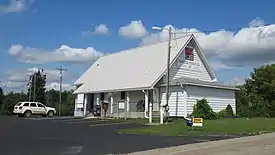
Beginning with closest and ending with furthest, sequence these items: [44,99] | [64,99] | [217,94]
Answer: [217,94]
[44,99]
[64,99]

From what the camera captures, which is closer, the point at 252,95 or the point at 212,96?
the point at 212,96

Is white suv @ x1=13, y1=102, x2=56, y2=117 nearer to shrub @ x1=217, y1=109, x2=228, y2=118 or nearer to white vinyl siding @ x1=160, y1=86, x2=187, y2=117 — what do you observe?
white vinyl siding @ x1=160, y1=86, x2=187, y2=117

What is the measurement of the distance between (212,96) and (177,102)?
365 cm

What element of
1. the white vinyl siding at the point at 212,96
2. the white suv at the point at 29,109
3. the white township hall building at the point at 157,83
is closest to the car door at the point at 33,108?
the white suv at the point at 29,109

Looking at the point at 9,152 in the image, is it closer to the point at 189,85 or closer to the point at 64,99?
the point at 189,85

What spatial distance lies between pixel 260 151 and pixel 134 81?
77.6ft

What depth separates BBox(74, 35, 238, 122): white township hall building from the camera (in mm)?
33656

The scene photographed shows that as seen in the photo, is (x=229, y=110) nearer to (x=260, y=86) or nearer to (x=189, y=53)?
(x=189, y=53)

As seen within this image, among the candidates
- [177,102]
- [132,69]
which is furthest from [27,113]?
[177,102]

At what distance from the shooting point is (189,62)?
124ft

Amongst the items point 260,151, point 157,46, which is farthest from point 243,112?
point 260,151

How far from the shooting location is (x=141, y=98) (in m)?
36.8

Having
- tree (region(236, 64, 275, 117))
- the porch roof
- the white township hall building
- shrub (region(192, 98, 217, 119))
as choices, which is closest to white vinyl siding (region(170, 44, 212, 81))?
the white township hall building

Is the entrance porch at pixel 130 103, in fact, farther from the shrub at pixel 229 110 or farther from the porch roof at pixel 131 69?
the shrub at pixel 229 110
